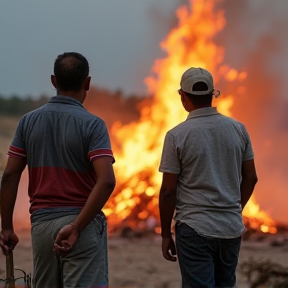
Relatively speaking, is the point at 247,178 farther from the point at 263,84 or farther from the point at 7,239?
the point at 263,84

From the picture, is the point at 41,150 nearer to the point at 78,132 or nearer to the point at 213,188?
the point at 78,132

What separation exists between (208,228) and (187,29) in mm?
9210

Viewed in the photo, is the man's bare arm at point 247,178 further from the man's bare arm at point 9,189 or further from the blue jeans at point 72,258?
the man's bare arm at point 9,189

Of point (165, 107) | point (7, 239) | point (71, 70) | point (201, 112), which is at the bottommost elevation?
point (7, 239)

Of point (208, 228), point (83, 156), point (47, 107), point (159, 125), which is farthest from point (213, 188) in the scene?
point (159, 125)

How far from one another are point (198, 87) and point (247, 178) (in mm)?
602

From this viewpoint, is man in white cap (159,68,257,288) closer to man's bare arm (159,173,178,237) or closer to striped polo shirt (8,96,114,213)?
man's bare arm (159,173,178,237)

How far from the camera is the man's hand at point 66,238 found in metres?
3.24

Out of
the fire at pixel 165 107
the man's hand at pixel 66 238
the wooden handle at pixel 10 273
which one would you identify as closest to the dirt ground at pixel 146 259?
the fire at pixel 165 107

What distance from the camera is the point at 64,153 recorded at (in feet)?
11.0

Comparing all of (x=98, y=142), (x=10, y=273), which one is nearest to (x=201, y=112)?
(x=98, y=142)

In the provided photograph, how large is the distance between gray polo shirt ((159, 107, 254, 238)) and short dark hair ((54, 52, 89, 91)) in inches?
22.6

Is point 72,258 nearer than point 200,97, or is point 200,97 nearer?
point 72,258

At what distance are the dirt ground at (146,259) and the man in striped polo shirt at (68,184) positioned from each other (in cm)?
367
